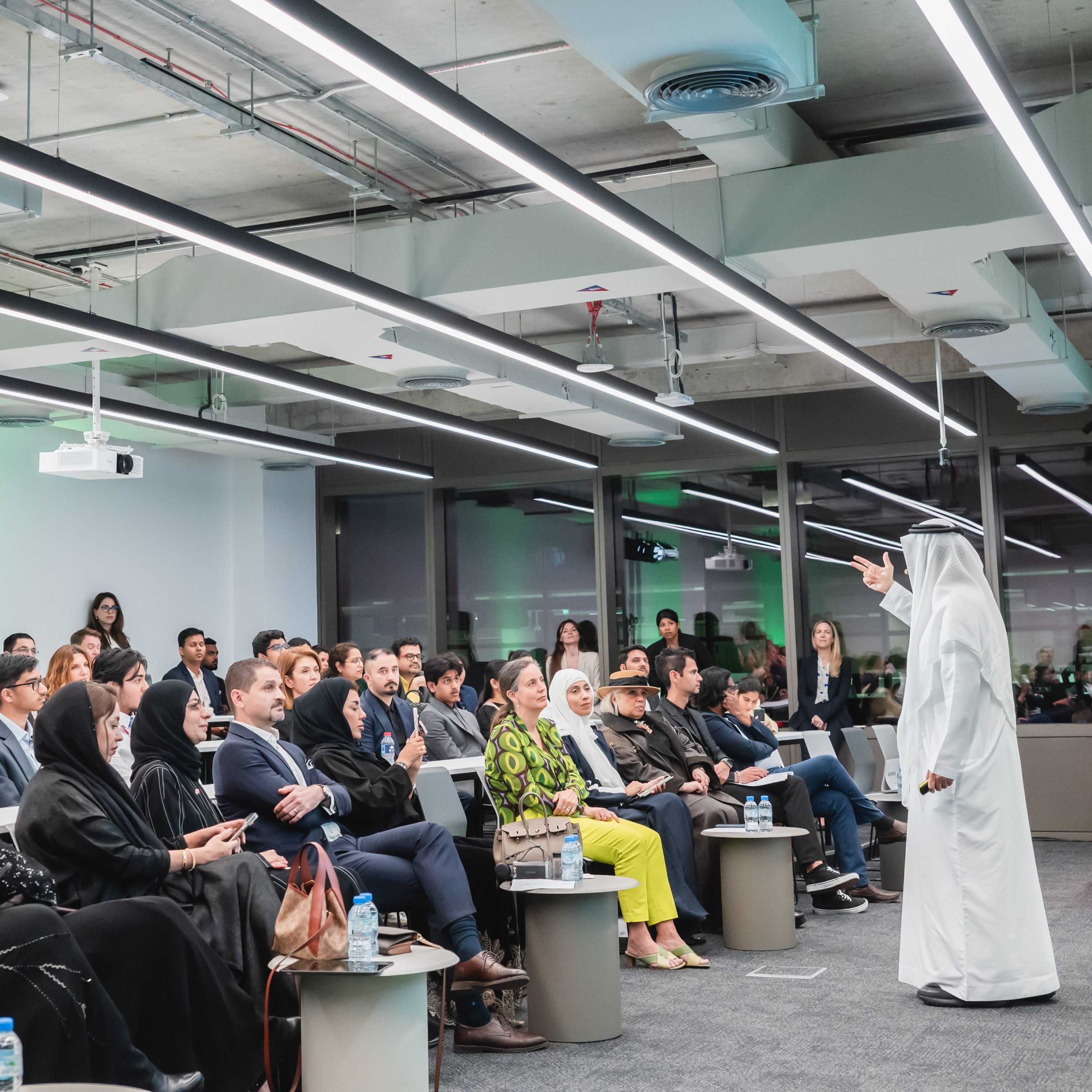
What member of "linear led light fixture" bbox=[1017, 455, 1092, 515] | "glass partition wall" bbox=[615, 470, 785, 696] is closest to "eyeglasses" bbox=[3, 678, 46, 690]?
"glass partition wall" bbox=[615, 470, 785, 696]

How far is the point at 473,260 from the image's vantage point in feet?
20.2

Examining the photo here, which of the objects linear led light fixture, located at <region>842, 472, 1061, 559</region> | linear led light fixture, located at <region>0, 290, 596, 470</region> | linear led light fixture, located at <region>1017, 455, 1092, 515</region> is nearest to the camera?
linear led light fixture, located at <region>0, 290, 596, 470</region>

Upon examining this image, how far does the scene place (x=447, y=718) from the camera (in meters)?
6.97

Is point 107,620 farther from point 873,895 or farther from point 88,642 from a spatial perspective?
point 873,895

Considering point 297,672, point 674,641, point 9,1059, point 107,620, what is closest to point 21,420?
point 107,620

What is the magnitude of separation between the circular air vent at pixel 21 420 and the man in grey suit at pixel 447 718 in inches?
144

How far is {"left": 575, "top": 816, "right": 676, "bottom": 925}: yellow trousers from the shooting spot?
528cm

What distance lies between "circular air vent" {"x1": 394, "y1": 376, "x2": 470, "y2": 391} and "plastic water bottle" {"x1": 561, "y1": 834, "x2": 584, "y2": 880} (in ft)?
13.4

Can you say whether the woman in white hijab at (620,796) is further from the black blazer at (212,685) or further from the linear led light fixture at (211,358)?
the black blazer at (212,685)

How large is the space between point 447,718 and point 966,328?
347cm

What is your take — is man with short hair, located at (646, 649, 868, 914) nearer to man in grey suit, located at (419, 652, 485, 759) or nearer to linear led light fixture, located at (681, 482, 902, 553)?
man in grey suit, located at (419, 652, 485, 759)

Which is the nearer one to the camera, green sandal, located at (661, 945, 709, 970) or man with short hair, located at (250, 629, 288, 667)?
green sandal, located at (661, 945, 709, 970)

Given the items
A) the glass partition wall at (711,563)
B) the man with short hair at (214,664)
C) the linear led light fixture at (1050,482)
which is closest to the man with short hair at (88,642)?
the man with short hair at (214,664)

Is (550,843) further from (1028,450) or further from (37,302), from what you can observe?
(1028,450)
